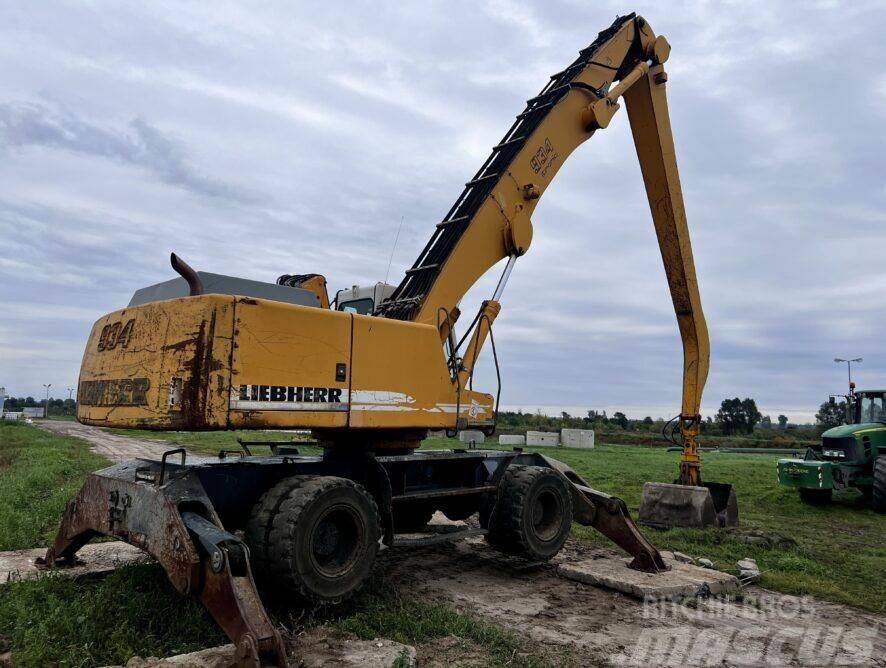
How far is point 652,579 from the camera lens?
680 centimetres

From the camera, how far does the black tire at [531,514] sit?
6.98 m

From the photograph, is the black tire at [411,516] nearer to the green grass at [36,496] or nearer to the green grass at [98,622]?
the green grass at [98,622]

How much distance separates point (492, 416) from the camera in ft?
23.7

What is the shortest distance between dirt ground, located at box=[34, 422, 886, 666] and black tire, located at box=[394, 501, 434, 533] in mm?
443

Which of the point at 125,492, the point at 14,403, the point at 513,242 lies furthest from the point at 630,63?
the point at 14,403

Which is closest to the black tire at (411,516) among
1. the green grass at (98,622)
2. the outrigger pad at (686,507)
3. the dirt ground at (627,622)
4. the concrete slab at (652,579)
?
the dirt ground at (627,622)

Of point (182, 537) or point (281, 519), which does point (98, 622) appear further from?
point (281, 519)

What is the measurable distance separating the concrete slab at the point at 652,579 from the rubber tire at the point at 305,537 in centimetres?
258

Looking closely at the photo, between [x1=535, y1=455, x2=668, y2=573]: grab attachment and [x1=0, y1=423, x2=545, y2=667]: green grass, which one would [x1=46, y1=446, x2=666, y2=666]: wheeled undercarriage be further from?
[x1=0, y1=423, x2=545, y2=667]: green grass

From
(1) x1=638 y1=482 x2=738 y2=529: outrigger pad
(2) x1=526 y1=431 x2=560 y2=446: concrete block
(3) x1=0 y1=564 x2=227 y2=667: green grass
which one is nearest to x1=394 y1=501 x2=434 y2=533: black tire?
(3) x1=0 y1=564 x2=227 y2=667: green grass

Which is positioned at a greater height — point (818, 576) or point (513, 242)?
point (513, 242)

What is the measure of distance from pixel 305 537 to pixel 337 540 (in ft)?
1.51

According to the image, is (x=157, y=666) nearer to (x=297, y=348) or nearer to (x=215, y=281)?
(x=297, y=348)

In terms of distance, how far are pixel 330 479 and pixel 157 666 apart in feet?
6.00
